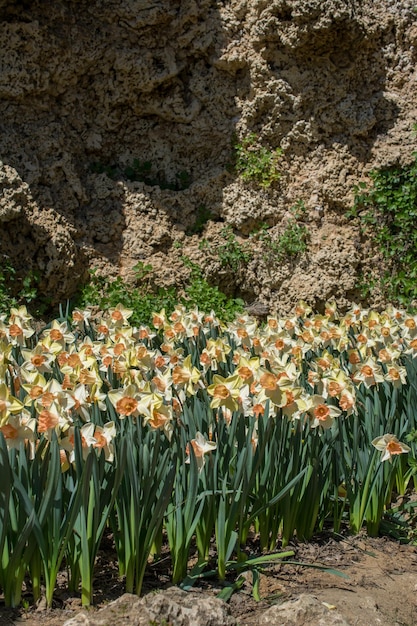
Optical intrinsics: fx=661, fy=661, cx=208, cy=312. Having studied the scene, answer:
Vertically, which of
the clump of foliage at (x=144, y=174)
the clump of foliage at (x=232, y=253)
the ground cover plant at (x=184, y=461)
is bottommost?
the ground cover plant at (x=184, y=461)

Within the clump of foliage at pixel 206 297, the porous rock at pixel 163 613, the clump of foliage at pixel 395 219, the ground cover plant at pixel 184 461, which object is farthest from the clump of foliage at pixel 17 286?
the porous rock at pixel 163 613

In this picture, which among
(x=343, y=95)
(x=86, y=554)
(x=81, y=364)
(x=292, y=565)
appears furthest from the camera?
(x=343, y=95)

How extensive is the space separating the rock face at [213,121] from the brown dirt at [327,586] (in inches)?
145

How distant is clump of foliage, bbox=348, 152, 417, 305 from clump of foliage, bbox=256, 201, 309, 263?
476mm

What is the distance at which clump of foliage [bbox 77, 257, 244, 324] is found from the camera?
5828 mm

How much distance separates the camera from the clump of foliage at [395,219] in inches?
233

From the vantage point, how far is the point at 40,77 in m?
5.97

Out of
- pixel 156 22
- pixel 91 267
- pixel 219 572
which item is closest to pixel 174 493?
pixel 219 572

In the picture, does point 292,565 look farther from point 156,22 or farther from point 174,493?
point 156,22

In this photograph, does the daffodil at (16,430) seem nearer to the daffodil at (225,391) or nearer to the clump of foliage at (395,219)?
the daffodil at (225,391)

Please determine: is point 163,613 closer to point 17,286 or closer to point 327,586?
point 327,586

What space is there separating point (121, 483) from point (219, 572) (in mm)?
431

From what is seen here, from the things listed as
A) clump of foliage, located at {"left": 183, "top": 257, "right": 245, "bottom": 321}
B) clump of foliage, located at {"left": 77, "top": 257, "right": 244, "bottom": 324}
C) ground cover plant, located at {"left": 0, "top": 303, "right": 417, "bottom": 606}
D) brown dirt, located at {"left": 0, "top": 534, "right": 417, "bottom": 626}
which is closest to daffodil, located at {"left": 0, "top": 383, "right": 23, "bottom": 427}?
ground cover plant, located at {"left": 0, "top": 303, "right": 417, "bottom": 606}

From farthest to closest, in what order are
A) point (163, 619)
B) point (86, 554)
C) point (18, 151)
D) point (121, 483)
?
1. point (18, 151)
2. point (121, 483)
3. point (86, 554)
4. point (163, 619)
